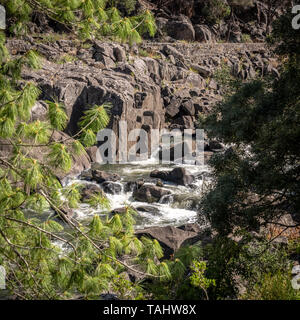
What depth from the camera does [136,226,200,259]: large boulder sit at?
943 centimetres

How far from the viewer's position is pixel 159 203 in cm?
1520

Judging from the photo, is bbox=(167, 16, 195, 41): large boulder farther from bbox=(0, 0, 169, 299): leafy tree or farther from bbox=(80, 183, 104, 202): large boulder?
bbox=(0, 0, 169, 299): leafy tree

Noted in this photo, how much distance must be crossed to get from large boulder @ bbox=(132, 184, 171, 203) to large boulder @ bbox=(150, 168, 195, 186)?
1803mm

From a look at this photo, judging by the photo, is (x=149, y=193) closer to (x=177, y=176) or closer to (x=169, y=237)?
(x=177, y=176)

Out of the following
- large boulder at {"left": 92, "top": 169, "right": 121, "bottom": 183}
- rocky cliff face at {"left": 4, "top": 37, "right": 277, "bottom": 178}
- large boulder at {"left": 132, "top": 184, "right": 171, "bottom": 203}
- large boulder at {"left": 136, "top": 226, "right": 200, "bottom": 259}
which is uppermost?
rocky cliff face at {"left": 4, "top": 37, "right": 277, "bottom": 178}

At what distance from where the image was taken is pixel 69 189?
5.57 metres

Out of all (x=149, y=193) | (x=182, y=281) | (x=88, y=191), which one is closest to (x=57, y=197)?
(x=182, y=281)

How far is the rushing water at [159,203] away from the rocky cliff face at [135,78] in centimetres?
305

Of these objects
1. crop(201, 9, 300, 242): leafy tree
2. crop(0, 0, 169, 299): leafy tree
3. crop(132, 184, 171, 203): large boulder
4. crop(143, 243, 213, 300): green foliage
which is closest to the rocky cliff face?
crop(132, 184, 171, 203): large boulder

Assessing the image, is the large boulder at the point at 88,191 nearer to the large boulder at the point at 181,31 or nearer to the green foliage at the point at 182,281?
the green foliage at the point at 182,281

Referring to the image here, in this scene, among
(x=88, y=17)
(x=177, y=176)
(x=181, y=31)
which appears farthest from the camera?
(x=181, y=31)

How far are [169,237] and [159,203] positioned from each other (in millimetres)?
5346

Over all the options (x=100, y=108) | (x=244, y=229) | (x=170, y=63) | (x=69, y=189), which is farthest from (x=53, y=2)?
(x=170, y=63)

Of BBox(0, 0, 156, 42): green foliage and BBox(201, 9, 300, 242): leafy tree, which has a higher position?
BBox(0, 0, 156, 42): green foliage
